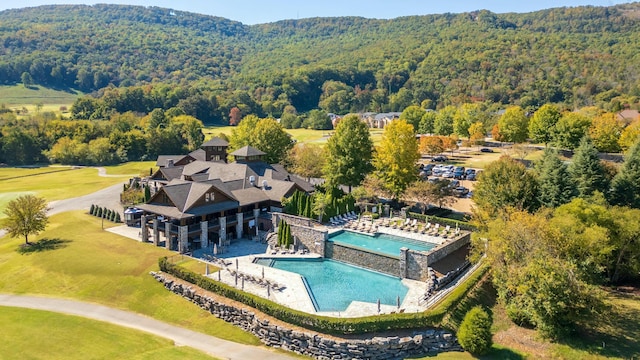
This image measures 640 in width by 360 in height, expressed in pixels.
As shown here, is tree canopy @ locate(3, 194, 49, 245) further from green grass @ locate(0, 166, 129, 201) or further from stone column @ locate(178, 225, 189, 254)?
green grass @ locate(0, 166, 129, 201)

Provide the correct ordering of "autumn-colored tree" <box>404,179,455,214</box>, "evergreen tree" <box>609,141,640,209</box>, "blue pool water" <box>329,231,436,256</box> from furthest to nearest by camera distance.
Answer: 1. "autumn-colored tree" <box>404,179,455,214</box>
2. "evergreen tree" <box>609,141,640,209</box>
3. "blue pool water" <box>329,231,436,256</box>

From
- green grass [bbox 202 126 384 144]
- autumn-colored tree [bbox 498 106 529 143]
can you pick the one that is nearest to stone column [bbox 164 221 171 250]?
green grass [bbox 202 126 384 144]

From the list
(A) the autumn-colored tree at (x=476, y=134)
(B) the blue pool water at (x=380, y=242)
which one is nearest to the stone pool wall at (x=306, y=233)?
(B) the blue pool water at (x=380, y=242)

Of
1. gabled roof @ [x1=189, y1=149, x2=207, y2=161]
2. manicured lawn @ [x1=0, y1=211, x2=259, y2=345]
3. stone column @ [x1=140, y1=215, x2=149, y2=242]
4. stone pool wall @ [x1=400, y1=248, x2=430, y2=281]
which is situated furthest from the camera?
gabled roof @ [x1=189, y1=149, x2=207, y2=161]

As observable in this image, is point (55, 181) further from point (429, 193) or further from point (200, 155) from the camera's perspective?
point (429, 193)

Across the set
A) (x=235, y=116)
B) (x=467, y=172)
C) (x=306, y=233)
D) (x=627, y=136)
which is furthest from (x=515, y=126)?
(x=235, y=116)

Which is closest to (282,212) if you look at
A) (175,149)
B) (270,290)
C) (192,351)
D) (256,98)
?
(270,290)
